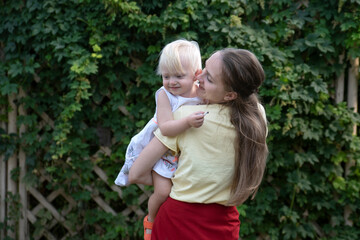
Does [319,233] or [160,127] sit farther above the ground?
[160,127]

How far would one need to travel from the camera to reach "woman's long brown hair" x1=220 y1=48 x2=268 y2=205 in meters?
1.63

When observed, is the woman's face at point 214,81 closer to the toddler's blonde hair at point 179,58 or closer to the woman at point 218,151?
the woman at point 218,151

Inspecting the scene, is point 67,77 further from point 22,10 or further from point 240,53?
point 240,53

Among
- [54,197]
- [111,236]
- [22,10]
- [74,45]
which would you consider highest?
[22,10]

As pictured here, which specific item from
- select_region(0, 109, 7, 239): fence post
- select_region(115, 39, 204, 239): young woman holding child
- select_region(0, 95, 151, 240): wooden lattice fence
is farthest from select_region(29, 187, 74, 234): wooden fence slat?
select_region(115, 39, 204, 239): young woman holding child

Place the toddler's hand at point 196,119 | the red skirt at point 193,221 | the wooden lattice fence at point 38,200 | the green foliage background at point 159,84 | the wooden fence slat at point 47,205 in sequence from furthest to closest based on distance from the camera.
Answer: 1. the wooden fence slat at point 47,205
2. the wooden lattice fence at point 38,200
3. the green foliage background at point 159,84
4. the red skirt at point 193,221
5. the toddler's hand at point 196,119

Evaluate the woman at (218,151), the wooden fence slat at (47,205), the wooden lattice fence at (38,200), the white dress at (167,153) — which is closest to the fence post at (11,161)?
the wooden lattice fence at (38,200)

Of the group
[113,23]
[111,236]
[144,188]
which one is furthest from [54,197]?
[113,23]

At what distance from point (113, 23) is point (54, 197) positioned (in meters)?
1.78

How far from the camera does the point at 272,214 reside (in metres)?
3.74

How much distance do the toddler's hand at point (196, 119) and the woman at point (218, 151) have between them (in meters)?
0.06

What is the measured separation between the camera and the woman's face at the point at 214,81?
1.66 meters

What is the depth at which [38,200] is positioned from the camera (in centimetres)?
411

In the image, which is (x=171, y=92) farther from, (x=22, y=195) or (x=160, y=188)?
(x=22, y=195)
